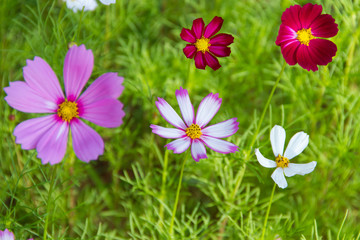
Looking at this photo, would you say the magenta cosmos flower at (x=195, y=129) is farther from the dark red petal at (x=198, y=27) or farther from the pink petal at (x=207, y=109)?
the dark red petal at (x=198, y=27)

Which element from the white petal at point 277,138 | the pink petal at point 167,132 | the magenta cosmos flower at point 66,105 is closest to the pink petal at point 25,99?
the magenta cosmos flower at point 66,105

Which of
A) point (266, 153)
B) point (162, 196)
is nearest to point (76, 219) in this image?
point (162, 196)

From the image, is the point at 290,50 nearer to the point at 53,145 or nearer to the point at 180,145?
the point at 180,145

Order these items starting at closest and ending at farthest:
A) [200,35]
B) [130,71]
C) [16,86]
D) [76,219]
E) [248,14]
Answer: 1. [16,86]
2. [200,35]
3. [76,219]
4. [130,71]
5. [248,14]

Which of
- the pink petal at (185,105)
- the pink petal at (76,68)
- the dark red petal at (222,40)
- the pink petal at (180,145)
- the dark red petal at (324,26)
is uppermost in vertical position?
the dark red petal at (324,26)

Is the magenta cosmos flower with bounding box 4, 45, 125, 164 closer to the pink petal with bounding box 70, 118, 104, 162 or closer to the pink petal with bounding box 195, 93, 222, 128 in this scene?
the pink petal with bounding box 70, 118, 104, 162

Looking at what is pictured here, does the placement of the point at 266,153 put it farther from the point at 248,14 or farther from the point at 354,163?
the point at 248,14

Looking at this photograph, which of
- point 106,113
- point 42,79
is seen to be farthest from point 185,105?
point 42,79
